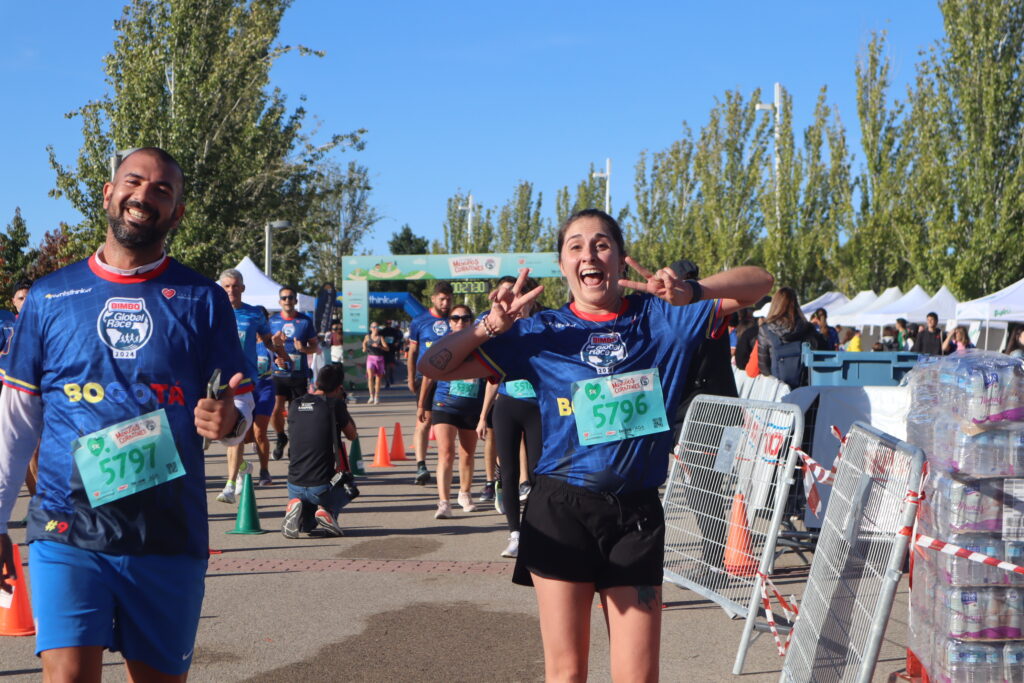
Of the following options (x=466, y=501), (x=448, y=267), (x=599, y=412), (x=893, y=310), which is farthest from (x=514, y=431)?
(x=448, y=267)

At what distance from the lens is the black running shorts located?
3373 mm

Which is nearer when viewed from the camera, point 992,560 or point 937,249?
point 992,560

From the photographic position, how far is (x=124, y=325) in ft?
10.3

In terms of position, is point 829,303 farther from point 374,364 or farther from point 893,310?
point 374,364

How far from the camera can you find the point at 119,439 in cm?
305

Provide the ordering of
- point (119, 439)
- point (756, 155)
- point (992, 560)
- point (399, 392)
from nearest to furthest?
point (119, 439), point (992, 560), point (399, 392), point (756, 155)

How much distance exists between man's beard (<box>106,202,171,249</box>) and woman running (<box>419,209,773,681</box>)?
0.95 meters

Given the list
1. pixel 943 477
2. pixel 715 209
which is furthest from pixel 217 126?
pixel 943 477

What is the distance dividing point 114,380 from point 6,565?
656mm

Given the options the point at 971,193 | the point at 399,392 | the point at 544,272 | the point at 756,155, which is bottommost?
the point at 399,392

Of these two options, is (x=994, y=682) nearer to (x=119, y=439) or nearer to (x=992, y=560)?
(x=992, y=560)

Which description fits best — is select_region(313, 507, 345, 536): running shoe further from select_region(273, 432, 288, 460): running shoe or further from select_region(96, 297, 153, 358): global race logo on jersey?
select_region(96, 297, 153, 358): global race logo on jersey

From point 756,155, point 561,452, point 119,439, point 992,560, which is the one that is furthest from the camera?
point 756,155

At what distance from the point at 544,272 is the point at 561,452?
2952 cm
